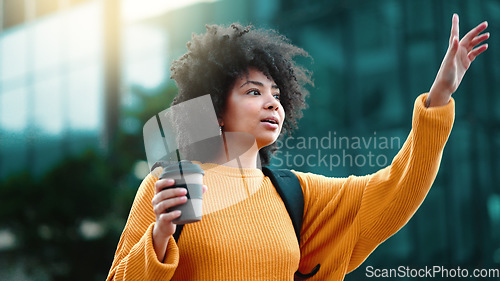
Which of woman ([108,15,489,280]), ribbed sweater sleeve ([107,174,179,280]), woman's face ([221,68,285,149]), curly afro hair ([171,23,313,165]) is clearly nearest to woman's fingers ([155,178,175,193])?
woman ([108,15,489,280])

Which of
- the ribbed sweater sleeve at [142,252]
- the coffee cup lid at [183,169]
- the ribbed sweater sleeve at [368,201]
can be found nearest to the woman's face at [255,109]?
the ribbed sweater sleeve at [368,201]

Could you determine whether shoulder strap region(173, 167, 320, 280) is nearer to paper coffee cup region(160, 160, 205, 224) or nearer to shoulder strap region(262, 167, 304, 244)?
shoulder strap region(262, 167, 304, 244)

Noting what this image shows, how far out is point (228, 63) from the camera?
98.8 inches

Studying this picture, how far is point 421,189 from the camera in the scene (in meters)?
2.14

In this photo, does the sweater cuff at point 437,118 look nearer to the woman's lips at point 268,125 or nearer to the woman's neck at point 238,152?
the woman's lips at point 268,125

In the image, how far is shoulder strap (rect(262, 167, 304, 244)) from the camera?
7.66ft

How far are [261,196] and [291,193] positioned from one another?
0.44ft

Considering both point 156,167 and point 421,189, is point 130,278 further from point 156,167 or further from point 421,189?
point 421,189

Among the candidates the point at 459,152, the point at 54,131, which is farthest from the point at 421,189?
the point at 54,131

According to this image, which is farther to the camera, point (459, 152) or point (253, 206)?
point (459, 152)

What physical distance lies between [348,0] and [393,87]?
170 centimetres

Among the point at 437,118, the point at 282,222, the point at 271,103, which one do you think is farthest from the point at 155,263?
the point at 437,118

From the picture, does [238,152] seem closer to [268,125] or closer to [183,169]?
[268,125]

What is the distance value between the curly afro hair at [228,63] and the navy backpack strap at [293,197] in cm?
29
